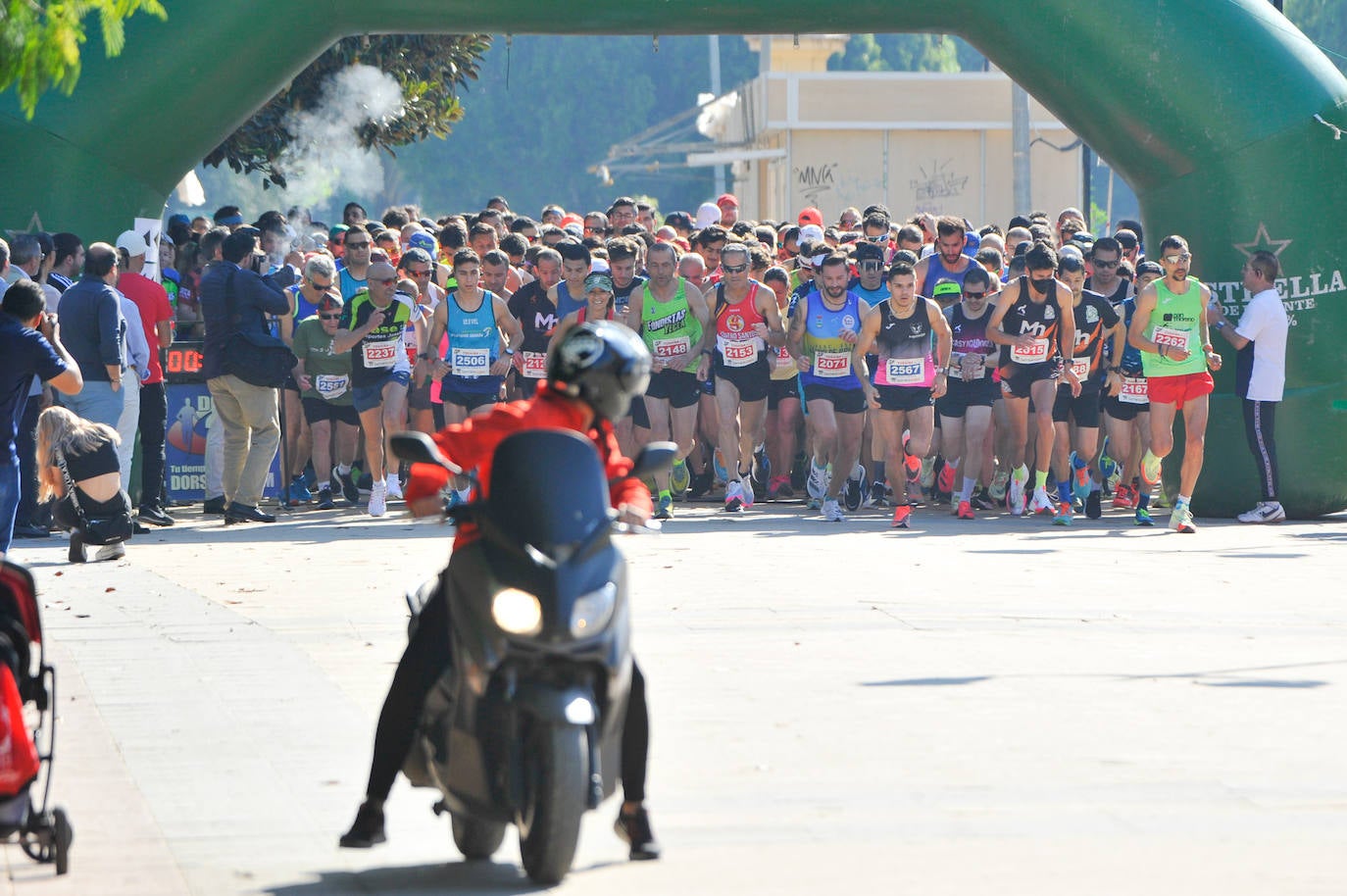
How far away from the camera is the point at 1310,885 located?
531 centimetres

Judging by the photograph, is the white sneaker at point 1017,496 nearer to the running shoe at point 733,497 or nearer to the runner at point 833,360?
the runner at point 833,360

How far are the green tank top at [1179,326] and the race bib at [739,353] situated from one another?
286cm

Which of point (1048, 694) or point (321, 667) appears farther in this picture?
point (321, 667)

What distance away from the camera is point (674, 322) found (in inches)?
605

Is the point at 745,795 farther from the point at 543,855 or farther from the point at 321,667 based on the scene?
the point at 321,667

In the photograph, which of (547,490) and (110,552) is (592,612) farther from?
(110,552)

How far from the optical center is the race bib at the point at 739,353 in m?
15.6

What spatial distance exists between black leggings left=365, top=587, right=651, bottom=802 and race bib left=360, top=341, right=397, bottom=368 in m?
9.82

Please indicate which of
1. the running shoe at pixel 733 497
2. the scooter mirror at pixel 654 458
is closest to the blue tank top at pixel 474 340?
the running shoe at pixel 733 497

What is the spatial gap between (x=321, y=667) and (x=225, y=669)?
1.26 feet

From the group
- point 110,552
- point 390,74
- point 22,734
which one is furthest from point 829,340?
point 22,734

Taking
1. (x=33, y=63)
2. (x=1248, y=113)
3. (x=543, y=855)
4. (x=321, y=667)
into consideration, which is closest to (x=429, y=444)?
(x=543, y=855)

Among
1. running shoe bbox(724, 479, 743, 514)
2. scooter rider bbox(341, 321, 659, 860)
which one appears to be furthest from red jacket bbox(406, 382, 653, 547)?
running shoe bbox(724, 479, 743, 514)

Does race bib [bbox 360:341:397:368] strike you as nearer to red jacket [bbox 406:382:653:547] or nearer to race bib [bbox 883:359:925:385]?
race bib [bbox 883:359:925:385]
